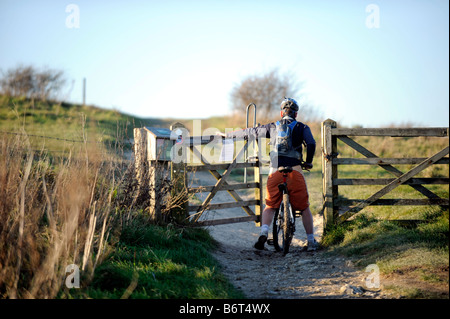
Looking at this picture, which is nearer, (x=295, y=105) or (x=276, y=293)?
(x=276, y=293)

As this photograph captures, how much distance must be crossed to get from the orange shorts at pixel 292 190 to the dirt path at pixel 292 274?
817 millimetres

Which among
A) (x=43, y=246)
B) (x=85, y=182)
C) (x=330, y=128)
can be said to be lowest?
(x=43, y=246)

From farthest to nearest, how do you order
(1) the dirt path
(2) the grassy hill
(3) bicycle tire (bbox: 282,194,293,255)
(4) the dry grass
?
(3) bicycle tire (bbox: 282,194,293,255)
(1) the dirt path
(2) the grassy hill
(4) the dry grass

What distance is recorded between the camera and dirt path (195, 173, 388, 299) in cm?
468

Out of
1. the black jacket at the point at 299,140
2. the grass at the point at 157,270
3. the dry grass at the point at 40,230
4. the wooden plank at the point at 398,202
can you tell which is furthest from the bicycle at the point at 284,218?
the dry grass at the point at 40,230

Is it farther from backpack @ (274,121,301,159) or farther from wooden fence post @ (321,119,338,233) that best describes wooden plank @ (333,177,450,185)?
backpack @ (274,121,301,159)

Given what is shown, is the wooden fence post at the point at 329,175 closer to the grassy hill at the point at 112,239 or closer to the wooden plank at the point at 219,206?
the grassy hill at the point at 112,239

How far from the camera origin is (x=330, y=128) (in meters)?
7.10

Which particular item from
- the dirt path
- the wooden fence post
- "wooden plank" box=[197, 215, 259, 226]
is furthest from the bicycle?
"wooden plank" box=[197, 215, 259, 226]

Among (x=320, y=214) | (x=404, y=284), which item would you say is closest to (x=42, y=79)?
(x=320, y=214)

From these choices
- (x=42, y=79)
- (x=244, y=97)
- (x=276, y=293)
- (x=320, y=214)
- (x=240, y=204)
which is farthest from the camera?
(x=244, y=97)

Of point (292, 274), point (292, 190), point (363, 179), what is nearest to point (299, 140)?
point (292, 190)

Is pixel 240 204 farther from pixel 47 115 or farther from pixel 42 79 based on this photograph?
pixel 42 79

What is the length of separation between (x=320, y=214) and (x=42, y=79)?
2521 centimetres
